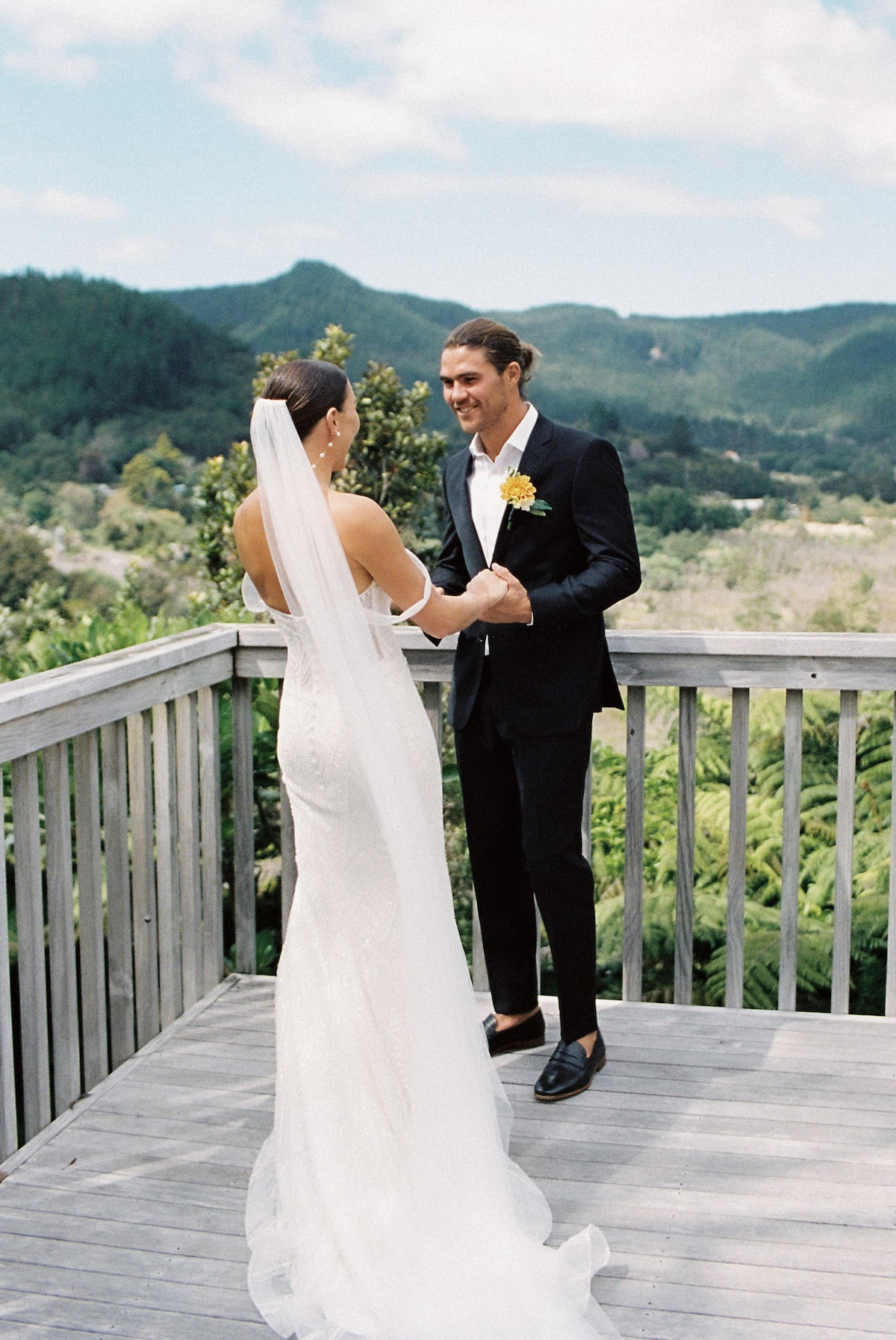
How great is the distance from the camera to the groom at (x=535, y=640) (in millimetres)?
2633

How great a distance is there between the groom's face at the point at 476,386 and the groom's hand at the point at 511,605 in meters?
0.33

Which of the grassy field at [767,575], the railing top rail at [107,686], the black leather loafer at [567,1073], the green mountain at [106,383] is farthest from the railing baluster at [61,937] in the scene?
the green mountain at [106,383]

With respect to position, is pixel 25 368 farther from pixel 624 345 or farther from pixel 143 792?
pixel 143 792

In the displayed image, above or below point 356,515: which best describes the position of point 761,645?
below

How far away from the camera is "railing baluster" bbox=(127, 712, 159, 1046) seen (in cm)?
301

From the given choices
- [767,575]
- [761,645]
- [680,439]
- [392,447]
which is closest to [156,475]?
[680,439]

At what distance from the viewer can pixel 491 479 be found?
2.81 meters

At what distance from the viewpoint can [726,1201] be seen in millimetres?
2324

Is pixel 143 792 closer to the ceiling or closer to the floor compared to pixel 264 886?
closer to the ceiling

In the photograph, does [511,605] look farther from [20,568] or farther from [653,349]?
[653,349]

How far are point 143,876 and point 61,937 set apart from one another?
35 centimetres

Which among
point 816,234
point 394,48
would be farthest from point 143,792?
point 394,48

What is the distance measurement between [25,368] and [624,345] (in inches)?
426

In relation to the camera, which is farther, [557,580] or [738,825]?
[738,825]
